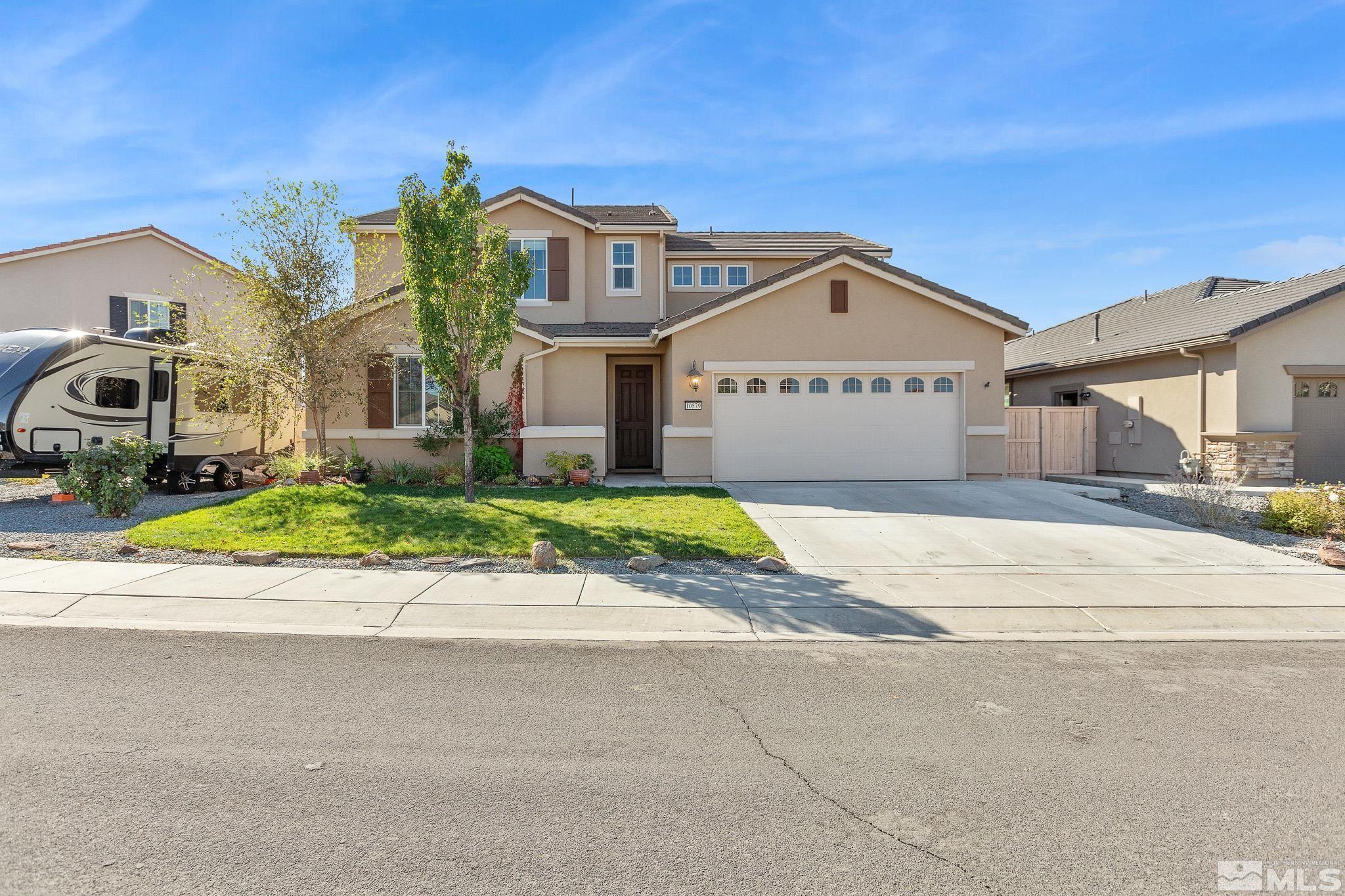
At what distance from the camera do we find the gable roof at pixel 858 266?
14.9 metres

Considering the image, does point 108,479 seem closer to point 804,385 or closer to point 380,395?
point 380,395

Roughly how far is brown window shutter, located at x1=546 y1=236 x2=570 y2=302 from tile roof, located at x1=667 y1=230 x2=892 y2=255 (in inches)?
122

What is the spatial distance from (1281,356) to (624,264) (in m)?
15.0

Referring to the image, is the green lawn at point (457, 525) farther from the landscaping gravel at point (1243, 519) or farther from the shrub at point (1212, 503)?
the shrub at point (1212, 503)

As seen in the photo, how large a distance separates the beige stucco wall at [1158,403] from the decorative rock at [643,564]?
13.9 metres

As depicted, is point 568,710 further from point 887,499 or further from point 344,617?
point 887,499

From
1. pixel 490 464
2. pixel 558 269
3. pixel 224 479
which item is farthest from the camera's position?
pixel 558 269

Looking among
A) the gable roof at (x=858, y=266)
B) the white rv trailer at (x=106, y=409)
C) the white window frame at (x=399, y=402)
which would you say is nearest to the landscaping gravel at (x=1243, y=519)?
the gable roof at (x=858, y=266)

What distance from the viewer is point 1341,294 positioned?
1546 centimetres

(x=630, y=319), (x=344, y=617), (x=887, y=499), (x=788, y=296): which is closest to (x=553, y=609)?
(x=344, y=617)

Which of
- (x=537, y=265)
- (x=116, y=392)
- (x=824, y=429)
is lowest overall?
(x=824, y=429)

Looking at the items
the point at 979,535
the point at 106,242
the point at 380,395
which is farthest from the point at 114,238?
the point at 979,535

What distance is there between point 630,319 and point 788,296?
4512mm

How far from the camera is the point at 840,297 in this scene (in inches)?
597
